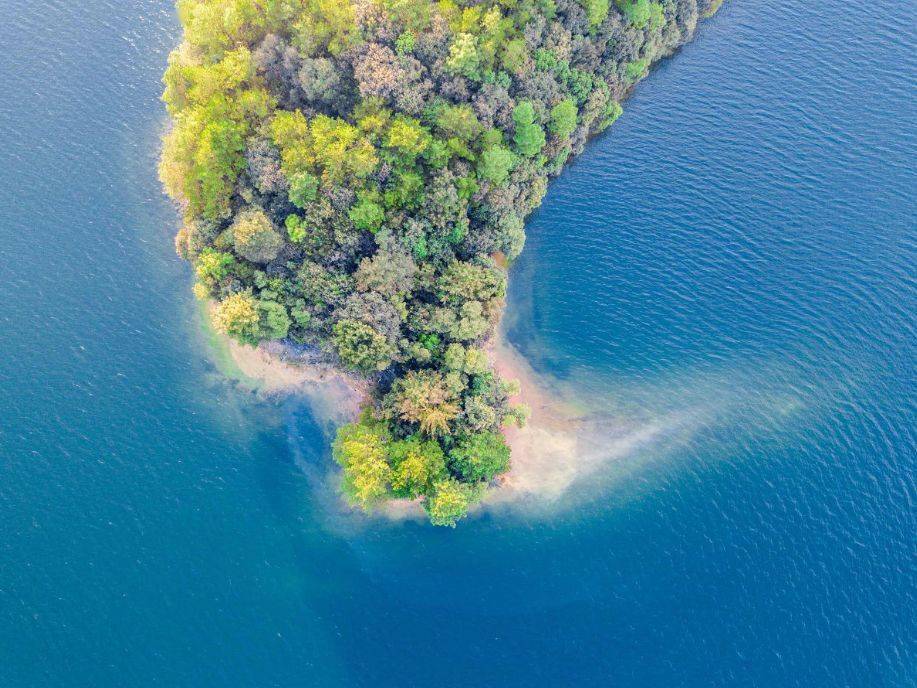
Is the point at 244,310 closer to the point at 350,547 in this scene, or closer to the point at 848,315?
the point at 350,547

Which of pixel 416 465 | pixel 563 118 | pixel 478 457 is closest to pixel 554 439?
pixel 478 457

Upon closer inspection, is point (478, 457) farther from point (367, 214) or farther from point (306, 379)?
point (367, 214)

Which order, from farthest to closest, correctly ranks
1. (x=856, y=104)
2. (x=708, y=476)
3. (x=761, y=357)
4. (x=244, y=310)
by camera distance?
(x=856, y=104) → (x=761, y=357) → (x=708, y=476) → (x=244, y=310)

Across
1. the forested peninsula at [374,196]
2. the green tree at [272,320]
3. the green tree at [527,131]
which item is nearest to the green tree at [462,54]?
the forested peninsula at [374,196]

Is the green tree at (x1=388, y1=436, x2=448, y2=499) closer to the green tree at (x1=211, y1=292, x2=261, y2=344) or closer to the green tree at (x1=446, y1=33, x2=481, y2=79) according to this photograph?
the green tree at (x1=211, y1=292, x2=261, y2=344)

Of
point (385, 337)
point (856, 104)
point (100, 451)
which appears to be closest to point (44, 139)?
point (100, 451)

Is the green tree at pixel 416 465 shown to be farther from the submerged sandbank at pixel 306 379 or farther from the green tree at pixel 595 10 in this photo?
the green tree at pixel 595 10
